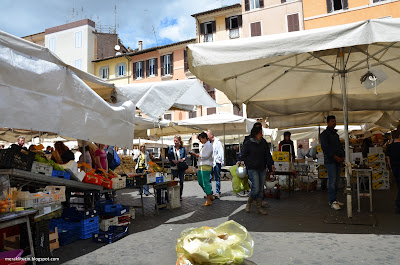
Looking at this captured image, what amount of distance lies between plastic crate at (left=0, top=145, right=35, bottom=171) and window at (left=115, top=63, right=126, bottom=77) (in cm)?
3427

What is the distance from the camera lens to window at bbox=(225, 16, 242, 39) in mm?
31050

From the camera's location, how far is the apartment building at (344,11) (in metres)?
20.2

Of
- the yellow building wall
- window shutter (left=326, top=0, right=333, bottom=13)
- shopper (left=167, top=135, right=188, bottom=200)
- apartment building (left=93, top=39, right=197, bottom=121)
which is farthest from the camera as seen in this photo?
the yellow building wall

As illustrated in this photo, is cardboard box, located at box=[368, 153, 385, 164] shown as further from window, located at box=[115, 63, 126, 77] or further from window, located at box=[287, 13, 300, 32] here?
window, located at box=[115, 63, 126, 77]

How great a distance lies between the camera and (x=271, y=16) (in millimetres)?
27578

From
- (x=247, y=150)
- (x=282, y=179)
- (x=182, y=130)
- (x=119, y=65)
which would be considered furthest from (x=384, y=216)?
(x=119, y=65)

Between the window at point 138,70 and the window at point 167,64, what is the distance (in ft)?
9.34

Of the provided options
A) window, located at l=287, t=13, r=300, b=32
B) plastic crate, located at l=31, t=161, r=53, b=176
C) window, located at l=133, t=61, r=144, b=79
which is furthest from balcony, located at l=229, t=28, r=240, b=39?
plastic crate, located at l=31, t=161, r=53, b=176

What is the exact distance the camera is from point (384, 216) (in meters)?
5.61

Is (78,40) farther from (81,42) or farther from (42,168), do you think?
(42,168)

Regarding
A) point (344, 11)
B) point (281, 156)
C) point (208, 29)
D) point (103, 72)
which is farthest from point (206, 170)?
point (103, 72)

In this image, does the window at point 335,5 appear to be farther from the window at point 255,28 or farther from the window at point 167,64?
the window at point 167,64

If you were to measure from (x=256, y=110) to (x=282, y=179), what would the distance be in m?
2.65

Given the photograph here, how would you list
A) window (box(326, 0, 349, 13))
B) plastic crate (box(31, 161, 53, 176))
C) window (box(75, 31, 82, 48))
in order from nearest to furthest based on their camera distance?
plastic crate (box(31, 161, 53, 176)) → window (box(326, 0, 349, 13)) → window (box(75, 31, 82, 48))
